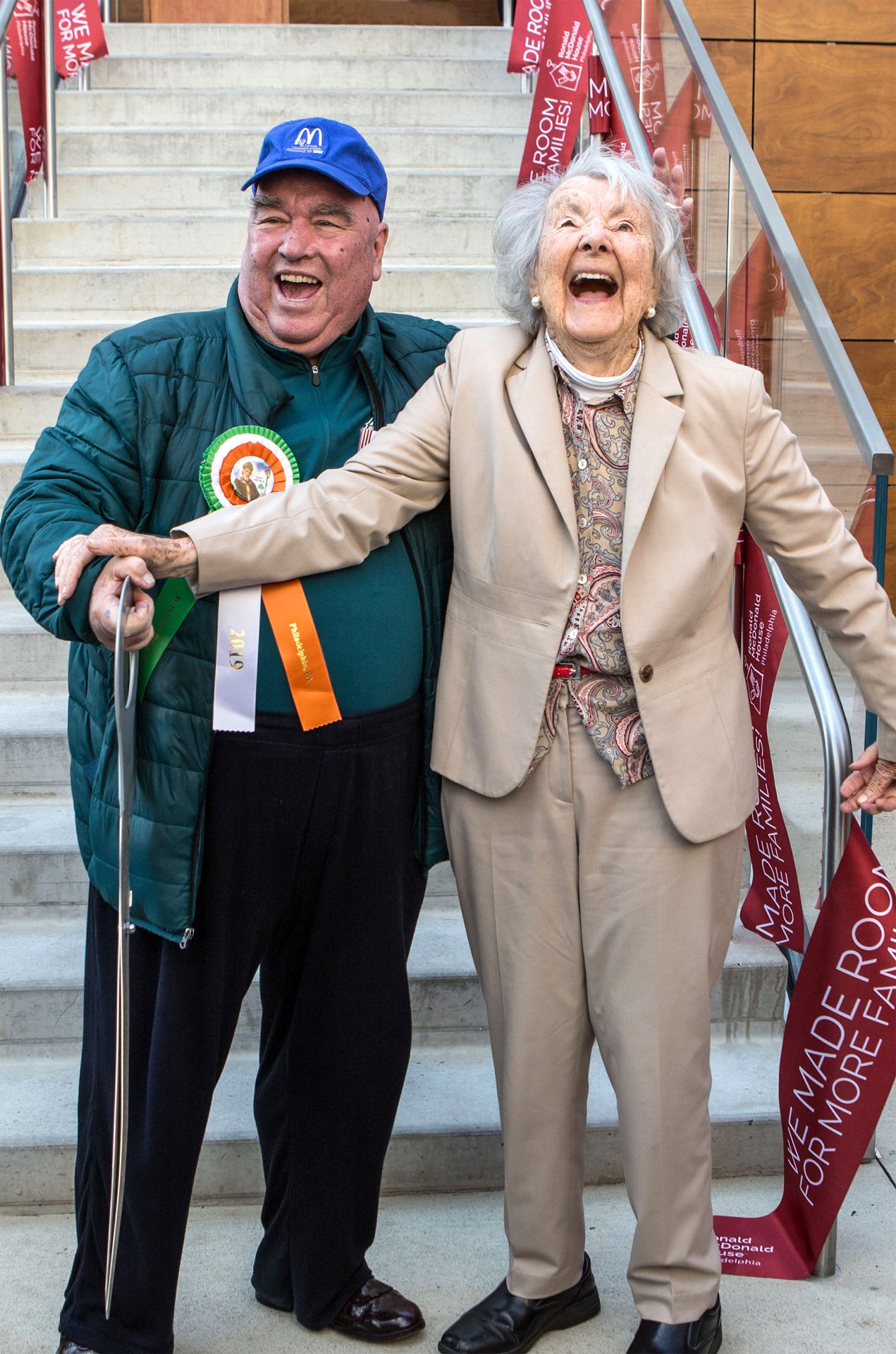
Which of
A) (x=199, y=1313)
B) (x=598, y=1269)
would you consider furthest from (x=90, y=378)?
(x=598, y=1269)

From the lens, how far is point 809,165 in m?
5.68

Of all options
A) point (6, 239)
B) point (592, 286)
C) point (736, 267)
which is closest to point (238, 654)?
point (592, 286)

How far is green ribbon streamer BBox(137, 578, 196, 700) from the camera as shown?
2.04 m

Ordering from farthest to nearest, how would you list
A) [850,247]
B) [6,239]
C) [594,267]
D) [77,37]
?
[77,37] → [850,247] → [6,239] → [594,267]

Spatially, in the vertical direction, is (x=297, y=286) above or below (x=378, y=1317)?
above

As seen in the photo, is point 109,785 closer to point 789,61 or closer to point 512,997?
point 512,997

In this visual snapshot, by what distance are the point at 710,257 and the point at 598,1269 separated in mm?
2394

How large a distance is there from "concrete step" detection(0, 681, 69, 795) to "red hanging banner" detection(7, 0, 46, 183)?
9.81 ft

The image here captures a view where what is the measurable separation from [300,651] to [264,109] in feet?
15.0

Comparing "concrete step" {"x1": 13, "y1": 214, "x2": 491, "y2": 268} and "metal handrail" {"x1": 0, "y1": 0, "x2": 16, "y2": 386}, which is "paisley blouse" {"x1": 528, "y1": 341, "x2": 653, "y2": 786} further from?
"concrete step" {"x1": 13, "y1": 214, "x2": 491, "y2": 268}

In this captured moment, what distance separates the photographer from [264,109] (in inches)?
235

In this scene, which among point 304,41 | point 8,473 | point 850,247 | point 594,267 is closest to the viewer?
point 594,267

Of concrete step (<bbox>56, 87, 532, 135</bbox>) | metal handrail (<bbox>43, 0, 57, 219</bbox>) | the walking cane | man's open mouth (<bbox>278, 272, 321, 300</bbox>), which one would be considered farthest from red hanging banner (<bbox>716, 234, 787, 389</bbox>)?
metal handrail (<bbox>43, 0, 57, 219</bbox>)

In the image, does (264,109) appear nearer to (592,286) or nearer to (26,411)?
(26,411)
